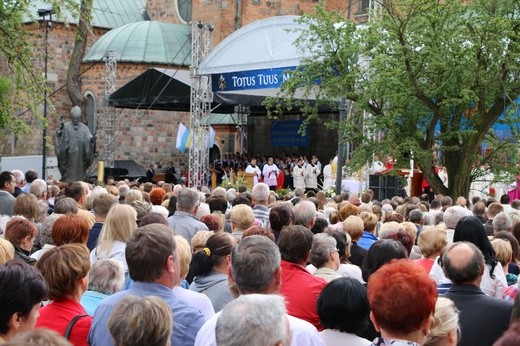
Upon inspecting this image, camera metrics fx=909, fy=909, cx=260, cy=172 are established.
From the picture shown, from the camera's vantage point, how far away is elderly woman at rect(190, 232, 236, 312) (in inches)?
249

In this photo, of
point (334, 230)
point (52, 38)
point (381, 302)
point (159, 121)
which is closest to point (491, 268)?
point (334, 230)

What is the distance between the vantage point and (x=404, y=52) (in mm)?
19406

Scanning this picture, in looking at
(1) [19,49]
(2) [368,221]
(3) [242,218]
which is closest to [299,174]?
(1) [19,49]

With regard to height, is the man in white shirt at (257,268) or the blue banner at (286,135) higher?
the blue banner at (286,135)

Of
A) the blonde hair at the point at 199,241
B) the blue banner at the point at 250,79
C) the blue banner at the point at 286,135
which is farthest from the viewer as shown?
the blue banner at the point at 286,135

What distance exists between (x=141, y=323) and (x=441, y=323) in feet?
5.24

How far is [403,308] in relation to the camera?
14.1 feet

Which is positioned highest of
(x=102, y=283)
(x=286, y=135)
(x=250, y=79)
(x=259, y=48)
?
(x=259, y=48)

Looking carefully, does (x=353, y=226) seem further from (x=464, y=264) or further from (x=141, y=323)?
(x=141, y=323)

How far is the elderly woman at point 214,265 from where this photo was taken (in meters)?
6.31

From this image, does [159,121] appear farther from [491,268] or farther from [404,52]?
[491,268]

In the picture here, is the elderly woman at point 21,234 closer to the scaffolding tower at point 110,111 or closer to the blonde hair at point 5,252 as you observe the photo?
the blonde hair at point 5,252

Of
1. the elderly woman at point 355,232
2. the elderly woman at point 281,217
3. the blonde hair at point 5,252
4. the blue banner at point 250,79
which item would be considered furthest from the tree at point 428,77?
the blonde hair at point 5,252

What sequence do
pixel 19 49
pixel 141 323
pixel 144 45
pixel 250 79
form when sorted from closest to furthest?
pixel 141 323 → pixel 19 49 → pixel 250 79 → pixel 144 45
